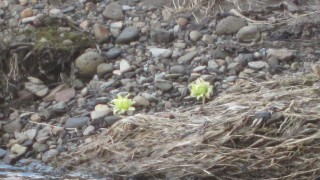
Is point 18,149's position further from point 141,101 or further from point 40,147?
point 141,101

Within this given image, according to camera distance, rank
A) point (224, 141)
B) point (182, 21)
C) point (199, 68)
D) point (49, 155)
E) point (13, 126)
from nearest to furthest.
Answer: point (224, 141) < point (49, 155) < point (13, 126) < point (199, 68) < point (182, 21)

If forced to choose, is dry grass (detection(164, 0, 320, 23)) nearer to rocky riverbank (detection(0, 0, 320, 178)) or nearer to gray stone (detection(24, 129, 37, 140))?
rocky riverbank (detection(0, 0, 320, 178))

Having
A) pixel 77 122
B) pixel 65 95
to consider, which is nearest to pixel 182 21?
pixel 65 95

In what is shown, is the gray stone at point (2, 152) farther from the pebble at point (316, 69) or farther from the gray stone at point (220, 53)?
the pebble at point (316, 69)

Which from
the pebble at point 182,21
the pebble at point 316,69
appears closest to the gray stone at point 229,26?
the pebble at point 182,21

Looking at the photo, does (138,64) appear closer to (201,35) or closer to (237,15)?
(201,35)

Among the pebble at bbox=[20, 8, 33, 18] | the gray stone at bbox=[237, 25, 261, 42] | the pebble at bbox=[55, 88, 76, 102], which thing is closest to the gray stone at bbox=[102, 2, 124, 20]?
the pebble at bbox=[20, 8, 33, 18]

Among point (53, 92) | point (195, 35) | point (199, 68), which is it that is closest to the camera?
point (199, 68)

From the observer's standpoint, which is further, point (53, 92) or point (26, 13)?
point (26, 13)
